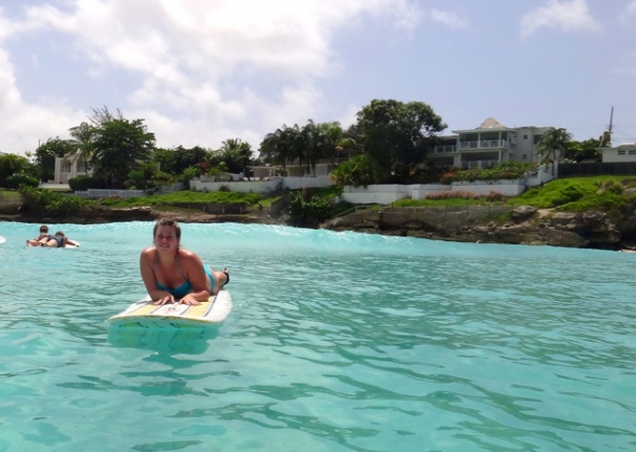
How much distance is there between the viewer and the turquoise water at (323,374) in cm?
419

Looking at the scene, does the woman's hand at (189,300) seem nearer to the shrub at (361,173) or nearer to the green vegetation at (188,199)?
the green vegetation at (188,199)

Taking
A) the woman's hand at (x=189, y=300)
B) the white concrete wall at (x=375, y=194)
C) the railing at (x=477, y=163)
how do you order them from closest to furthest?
the woman's hand at (x=189, y=300) → the white concrete wall at (x=375, y=194) → the railing at (x=477, y=163)

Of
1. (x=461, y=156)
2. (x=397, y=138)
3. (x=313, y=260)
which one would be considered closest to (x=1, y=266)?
(x=313, y=260)

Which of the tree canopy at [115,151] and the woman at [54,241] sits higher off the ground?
the tree canopy at [115,151]

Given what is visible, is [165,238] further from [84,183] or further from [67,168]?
[67,168]

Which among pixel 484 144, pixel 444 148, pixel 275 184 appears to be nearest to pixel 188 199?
pixel 275 184

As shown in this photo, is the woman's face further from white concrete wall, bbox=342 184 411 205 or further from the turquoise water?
white concrete wall, bbox=342 184 411 205

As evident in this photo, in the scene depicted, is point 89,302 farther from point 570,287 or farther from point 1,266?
point 570,287

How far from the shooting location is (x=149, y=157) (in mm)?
71500

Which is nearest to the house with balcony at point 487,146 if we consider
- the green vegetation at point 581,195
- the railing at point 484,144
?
the railing at point 484,144

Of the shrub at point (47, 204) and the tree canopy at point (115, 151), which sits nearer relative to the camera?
the shrub at point (47, 204)

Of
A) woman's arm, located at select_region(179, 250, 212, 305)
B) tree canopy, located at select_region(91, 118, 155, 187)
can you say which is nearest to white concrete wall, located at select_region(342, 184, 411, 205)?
tree canopy, located at select_region(91, 118, 155, 187)

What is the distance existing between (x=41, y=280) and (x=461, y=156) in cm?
5452

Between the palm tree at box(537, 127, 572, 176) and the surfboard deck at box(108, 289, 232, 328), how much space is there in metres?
52.2
